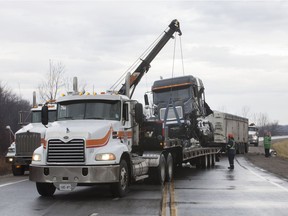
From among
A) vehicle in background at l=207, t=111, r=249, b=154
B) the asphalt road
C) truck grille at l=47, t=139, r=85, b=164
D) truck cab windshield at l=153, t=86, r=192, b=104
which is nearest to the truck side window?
Result: truck grille at l=47, t=139, r=85, b=164

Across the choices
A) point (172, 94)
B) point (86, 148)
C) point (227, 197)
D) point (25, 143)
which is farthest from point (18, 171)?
point (227, 197)

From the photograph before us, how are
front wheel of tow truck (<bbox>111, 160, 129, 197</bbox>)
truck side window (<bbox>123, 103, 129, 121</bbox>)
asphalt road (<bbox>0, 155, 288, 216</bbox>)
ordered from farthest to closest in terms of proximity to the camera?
truck side window (<bbox>123, 103, 129, 121</bbox>), front wheel of tow truck (<bbox>111, 160, 129, 197</bbox>), asphalt road (<bbox>0, 155, 288, 216</bbox>)

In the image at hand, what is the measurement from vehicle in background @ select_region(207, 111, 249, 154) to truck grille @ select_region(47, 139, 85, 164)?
51.6 ft

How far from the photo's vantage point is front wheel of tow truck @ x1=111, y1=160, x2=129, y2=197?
36.3 feet

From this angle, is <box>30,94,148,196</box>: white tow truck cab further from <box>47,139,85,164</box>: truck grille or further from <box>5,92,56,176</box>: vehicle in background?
<box>5,92,56,176</box>: vehicle in background

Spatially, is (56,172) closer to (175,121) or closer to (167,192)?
(167,192)

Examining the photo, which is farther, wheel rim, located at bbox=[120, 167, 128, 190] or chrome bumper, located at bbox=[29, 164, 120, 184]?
wheel rim, located at bbox=[120, 167, 128, 190]

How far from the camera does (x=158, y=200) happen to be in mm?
10828

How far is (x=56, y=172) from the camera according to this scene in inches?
418

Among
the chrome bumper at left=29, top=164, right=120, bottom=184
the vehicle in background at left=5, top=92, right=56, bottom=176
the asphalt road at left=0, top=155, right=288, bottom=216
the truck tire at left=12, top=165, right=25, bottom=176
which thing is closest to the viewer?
the asphalt road at left=0, top=155, right=288, bottom=216

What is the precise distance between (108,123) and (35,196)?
269 centimetres

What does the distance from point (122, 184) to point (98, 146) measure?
124 centimetres

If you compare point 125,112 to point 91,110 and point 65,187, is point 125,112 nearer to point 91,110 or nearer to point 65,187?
point 91,110

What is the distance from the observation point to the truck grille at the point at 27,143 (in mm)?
17453
